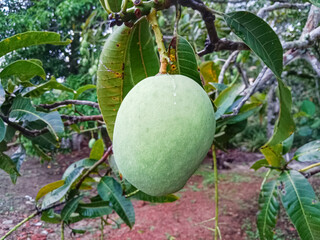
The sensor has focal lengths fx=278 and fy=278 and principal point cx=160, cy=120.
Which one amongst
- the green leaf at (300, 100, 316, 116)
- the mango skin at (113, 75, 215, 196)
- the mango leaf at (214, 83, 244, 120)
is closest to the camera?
the mango skin at (113, 75, 215, 196)

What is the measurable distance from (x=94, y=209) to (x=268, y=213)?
2.57ft

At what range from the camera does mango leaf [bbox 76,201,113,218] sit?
112 centimetres

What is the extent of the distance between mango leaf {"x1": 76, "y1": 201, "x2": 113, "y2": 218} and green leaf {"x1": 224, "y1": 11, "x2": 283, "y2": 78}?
87 centimetres

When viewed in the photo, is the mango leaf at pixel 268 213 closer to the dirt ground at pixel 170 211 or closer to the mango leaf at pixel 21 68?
the dirt ground at pixel 170 211

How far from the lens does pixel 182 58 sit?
676mm

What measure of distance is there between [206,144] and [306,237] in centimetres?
83

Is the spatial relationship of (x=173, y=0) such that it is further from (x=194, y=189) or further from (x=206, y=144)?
(x=194, y=189)

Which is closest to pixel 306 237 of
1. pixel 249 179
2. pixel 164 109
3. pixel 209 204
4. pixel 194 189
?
pixel 164 109

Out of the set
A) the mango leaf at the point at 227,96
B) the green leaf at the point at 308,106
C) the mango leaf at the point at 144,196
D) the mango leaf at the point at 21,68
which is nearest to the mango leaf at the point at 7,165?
the mango leaf at the point at 21,68

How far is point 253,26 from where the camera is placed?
602mm

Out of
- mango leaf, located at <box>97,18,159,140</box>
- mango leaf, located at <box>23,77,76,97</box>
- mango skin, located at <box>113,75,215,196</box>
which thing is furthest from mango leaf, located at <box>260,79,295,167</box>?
mango leaf, located at <box>23,77,76,97</box>

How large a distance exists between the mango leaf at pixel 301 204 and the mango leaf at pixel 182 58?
79 cm

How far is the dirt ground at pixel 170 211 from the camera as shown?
0.95 m

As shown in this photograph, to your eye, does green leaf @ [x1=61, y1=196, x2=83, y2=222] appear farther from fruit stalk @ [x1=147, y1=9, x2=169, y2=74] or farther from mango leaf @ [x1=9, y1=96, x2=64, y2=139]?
fruit stalk @ [x1=147, y1=9, x2=169, y2=74]
